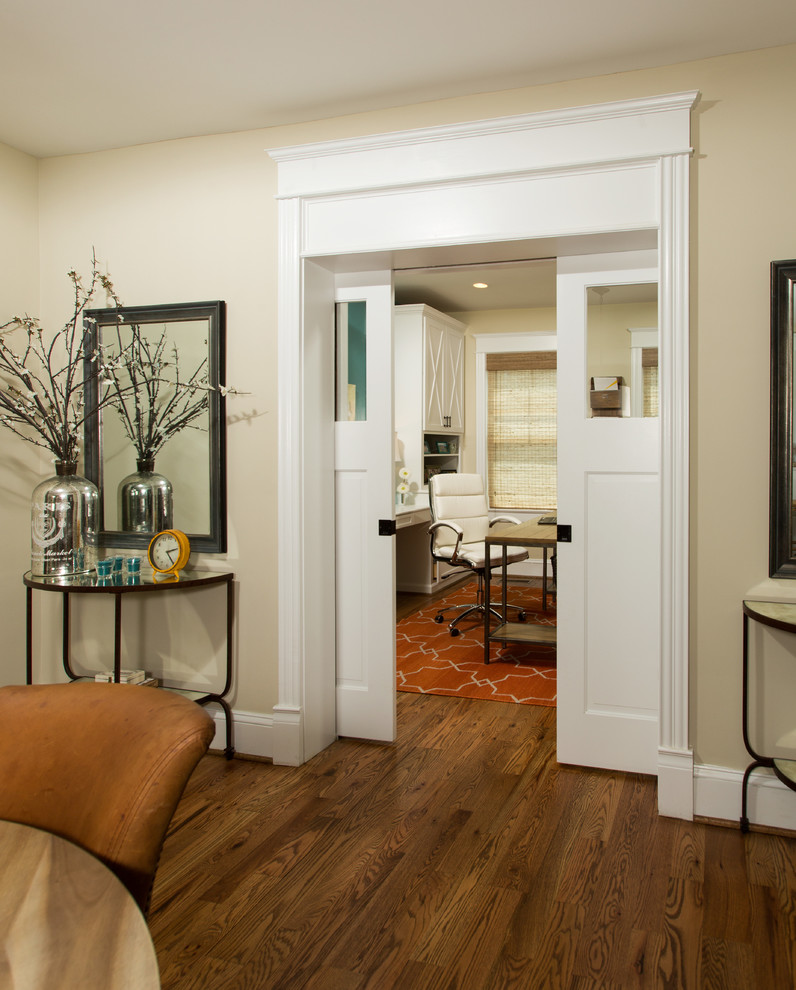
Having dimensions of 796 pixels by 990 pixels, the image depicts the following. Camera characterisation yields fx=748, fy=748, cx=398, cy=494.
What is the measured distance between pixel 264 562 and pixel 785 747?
6.77 feet

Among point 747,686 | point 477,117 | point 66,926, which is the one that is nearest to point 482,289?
point 477,117

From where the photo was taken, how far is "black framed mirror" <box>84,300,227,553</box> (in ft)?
10.6

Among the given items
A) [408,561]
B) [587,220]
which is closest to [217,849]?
[587,220]

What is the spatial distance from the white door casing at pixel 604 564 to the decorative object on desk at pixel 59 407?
1871mm

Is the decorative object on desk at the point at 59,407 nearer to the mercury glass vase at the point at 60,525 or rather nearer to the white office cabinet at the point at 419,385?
the mercury glass vase at the point at 60,525

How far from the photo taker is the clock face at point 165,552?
3.02 meters

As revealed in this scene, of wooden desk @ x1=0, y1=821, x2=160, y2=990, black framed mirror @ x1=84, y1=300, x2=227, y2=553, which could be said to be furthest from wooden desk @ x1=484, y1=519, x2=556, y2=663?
wooden desk @ x1=0, y1=821, x2=160, y2=990

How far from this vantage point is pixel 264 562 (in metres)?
3.18

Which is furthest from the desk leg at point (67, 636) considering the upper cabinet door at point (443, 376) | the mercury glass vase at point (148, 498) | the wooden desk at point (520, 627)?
the upper cabinet door at point (443, 376)

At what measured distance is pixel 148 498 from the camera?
127 inches

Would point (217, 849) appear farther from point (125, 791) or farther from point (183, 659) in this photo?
point (125, 791)

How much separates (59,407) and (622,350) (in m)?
2.49

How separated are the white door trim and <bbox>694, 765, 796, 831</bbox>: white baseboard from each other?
2.2 inches

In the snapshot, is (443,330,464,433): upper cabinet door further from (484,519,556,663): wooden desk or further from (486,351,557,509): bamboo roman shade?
(484,519,556,663): wooden desk
